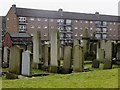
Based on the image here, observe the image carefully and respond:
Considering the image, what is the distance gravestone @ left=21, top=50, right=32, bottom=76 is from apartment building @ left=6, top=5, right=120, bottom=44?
5879 cm

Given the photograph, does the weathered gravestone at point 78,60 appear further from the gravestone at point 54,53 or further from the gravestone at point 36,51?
the gravestone at point 36,51

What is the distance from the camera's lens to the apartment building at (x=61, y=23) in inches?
3147

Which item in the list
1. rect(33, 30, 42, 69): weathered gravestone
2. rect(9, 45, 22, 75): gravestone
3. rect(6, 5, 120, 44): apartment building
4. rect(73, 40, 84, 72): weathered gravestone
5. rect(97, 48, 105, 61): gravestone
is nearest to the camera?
rect(9, 45, 22, 75): gravestone

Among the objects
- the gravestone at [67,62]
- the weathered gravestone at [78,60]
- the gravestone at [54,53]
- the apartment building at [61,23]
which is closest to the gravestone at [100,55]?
the gravestone at [67,62]

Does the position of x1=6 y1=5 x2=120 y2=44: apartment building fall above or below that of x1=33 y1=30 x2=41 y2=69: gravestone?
above

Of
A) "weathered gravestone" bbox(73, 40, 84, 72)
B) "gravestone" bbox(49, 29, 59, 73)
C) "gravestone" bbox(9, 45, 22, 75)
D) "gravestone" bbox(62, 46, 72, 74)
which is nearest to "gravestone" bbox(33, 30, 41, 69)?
"gravestone" bbox(49, 29, 59, 73)

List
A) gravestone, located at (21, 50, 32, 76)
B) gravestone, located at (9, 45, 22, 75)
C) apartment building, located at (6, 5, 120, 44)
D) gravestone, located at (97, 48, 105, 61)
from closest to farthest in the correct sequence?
gravestone, located at (21, 50, 32, 76)
gravestone, located at (9, 45, 22, 75)
gravestone, located at (97, 48, 105, 61)
apartment building, located at (6, 5, 120, 44)

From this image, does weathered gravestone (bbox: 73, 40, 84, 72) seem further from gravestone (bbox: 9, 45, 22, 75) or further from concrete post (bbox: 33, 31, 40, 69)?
Result: concrete post (bbox: 33, 31, 40, 69)

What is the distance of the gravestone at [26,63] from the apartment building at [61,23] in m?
58.8

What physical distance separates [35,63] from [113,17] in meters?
83.9

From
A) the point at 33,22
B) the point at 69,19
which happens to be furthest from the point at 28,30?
the point at 69,19

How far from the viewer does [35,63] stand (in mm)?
21141

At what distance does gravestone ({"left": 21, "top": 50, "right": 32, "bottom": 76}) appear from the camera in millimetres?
14693

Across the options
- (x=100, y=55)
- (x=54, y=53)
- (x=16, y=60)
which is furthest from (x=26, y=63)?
(x=100, y=55)
